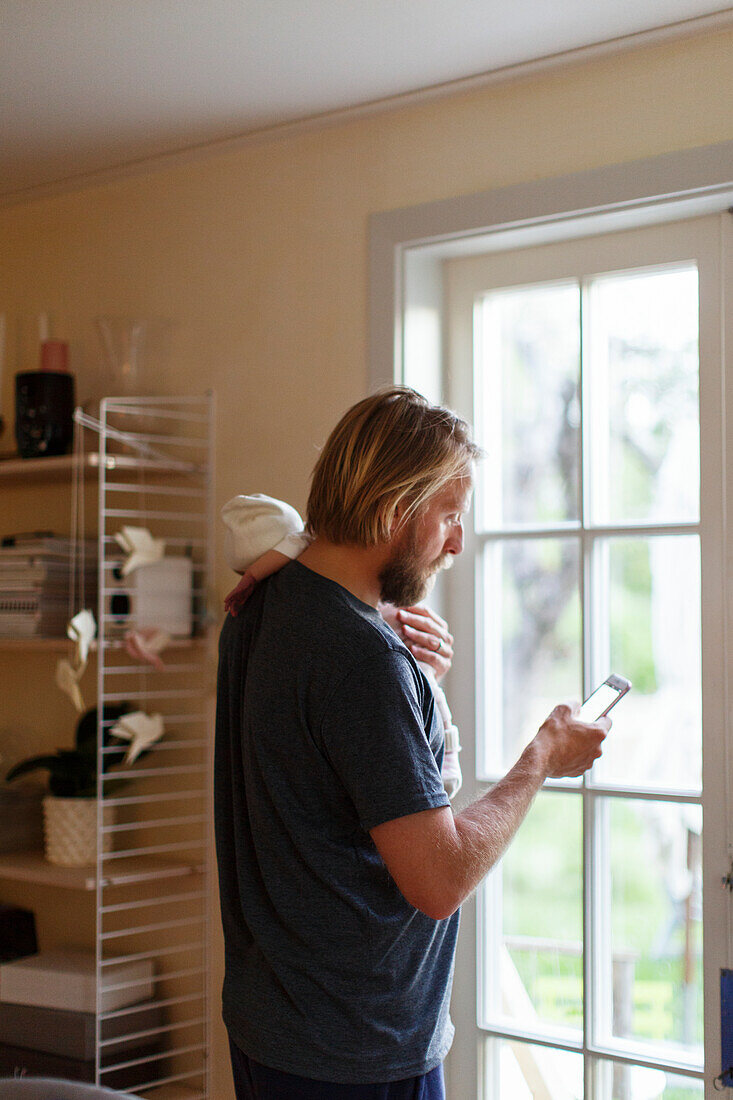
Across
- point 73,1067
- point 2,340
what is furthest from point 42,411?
point 73,1067

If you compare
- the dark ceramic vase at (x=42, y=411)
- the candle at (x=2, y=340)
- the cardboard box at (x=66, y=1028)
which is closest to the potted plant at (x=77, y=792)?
the cardboard box at (x=66, y=1028)

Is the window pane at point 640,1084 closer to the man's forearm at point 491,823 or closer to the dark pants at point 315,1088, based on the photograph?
the dark pants at point 315,1088

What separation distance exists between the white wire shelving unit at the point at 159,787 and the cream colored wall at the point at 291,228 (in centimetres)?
8

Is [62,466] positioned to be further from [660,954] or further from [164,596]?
[660,954]

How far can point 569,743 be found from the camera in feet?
4.94

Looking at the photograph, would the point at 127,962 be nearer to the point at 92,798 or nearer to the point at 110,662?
the point at 92,798

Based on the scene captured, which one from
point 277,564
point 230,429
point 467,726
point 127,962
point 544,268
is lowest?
point 127,962

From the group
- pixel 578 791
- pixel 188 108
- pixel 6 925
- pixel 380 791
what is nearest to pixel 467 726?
pixel 578 791

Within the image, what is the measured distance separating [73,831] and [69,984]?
31 centimetres

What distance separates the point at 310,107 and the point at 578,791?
1.45 meters

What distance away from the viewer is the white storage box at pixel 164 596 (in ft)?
7.34

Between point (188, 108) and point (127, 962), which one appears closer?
point (188, 108)

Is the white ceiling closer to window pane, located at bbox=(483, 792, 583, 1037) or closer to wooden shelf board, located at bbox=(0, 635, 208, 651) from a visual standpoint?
wooden shelf board, located at bbox=(0, 635, 208, 651)

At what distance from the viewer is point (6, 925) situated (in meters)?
2.47
